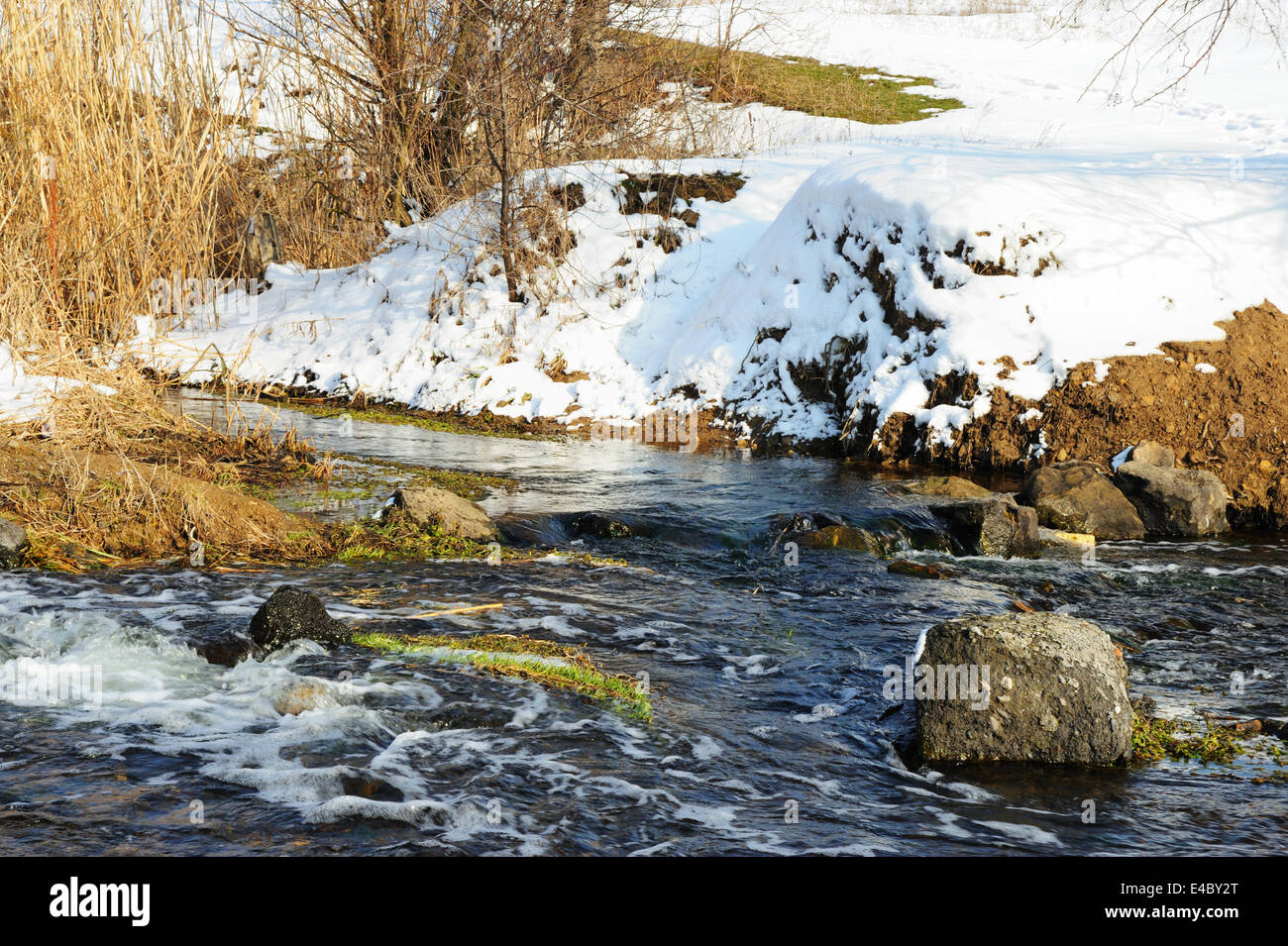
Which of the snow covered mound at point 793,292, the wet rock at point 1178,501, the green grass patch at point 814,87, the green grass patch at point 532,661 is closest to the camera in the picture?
the green grass patch at point 532,661

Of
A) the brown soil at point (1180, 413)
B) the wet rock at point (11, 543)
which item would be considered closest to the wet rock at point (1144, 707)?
the brown soil at point (1180, 413)

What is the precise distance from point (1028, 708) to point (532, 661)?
2297mm

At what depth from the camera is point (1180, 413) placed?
9.49 meters

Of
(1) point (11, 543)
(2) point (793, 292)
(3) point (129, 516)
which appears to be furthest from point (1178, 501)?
(1) point (11, 543)

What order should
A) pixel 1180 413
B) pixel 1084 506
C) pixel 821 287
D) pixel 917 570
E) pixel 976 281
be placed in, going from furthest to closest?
pixel 821 287 → pixel 976 281 → pixel 1180 413 → pixel 1084 506 → pixel 917 570

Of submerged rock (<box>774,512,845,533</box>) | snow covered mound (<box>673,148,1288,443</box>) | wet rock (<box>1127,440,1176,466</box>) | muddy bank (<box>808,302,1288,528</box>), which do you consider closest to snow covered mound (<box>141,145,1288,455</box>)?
snow covered mound (<box>673,148,1288,443</box>)

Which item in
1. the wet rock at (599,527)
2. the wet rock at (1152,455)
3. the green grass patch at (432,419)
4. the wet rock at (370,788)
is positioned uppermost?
the green grass patch at (432,419)

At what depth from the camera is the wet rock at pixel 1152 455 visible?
9039 millimetres

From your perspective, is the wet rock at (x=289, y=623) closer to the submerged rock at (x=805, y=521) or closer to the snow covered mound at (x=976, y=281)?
the submerged rock at (x=805, y=521)

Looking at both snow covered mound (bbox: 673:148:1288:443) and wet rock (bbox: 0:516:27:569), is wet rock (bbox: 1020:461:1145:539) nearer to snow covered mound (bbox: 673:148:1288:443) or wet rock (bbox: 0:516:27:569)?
snow covered mound (bbox: 673:148:1288:443)

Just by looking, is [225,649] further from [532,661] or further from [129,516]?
[129,516]

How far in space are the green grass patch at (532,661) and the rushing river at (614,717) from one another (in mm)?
103

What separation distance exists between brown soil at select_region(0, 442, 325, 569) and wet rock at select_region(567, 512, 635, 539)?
6.12 feet

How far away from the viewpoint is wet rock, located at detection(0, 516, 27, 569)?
6449 mm
